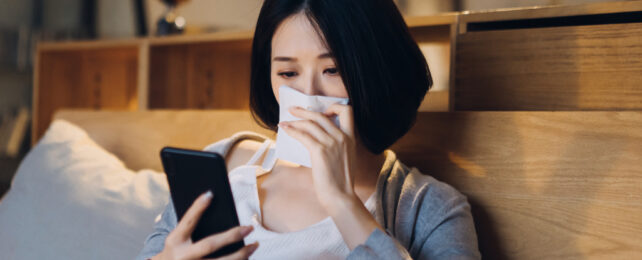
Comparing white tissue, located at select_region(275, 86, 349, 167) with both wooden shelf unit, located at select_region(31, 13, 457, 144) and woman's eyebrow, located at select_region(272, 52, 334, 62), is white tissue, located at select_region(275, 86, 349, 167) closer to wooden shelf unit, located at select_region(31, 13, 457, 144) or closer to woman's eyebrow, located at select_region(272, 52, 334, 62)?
woman's eyebrow, located at select_region(272, 52, 334, 62)

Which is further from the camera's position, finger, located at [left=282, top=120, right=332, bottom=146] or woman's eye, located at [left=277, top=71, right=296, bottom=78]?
woman's eye, located at [left=277, top=71, right=296, bottom=78]

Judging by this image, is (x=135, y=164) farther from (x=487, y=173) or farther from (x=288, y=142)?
(x=487, y=173)

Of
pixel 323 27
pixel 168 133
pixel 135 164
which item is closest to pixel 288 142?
pixel 323 27

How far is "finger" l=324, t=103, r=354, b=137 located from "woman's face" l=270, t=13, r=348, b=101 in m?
0.05

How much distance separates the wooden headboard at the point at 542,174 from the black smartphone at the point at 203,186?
0.47 meters

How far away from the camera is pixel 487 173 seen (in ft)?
3.26

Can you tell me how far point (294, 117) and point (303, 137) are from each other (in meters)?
0.05

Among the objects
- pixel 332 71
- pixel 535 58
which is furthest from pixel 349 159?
pixel 535 58

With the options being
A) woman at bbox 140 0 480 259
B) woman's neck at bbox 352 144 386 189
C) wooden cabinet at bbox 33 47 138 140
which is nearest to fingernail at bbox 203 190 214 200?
woman at bbox 140 0 480 259

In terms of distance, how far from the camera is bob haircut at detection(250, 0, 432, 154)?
2.91ft

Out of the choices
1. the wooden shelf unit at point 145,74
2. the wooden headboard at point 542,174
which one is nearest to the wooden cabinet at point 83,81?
the wooden shelf unit at point 145,74

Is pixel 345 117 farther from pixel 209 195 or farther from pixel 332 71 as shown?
pixel 209 195

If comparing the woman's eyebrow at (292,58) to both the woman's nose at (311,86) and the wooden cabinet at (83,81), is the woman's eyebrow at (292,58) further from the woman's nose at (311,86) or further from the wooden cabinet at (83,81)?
the wooden cabinet at (83,81)

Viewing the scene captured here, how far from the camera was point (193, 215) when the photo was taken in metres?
0.72
